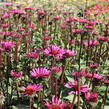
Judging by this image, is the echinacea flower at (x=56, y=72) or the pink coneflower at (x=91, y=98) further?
the echinacea flower at (x=56, y=72)

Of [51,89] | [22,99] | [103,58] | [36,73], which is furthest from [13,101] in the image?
[103,58]

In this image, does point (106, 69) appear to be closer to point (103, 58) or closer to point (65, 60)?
point (103, 58)

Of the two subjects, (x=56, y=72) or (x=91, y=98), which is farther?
(x=56, y=72)

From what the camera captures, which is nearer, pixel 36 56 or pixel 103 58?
pixel 36 56

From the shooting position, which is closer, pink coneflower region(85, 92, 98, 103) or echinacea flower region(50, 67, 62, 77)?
pink coneflower region(85, 92, 98, 103)

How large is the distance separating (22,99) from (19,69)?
61cm

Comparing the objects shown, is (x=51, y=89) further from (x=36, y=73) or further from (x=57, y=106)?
(x=57, y=106)

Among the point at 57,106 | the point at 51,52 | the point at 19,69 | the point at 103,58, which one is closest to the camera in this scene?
the point at 57,106

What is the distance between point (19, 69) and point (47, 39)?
0.59 metres

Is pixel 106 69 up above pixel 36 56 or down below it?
below

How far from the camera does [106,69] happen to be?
3209 millimetres

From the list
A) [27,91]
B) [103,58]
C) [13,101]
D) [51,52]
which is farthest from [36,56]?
[103,58]

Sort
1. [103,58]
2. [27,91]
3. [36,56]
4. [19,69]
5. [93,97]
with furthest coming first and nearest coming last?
[103,58] → [19,69] → [36,56] → [27,91] → [93,97]

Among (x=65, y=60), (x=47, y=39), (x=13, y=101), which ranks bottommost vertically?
(x=13, y=101)
